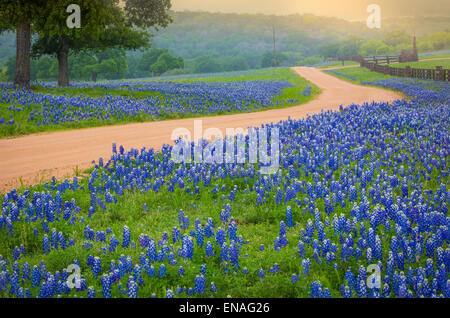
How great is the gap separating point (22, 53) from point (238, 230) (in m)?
21.2

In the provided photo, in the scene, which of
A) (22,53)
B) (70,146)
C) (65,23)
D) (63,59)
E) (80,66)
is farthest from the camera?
(80,66)

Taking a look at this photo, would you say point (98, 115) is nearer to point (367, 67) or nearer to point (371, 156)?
point (371, 156)

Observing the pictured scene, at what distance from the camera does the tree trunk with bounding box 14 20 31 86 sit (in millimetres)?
21859

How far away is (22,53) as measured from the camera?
22.0m

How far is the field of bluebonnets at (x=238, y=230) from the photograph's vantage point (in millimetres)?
4223

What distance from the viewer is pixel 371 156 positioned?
930 centimetres

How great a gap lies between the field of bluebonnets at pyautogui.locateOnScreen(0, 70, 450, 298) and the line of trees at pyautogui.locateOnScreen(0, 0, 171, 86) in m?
15.1

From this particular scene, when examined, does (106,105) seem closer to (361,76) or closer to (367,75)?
(361,76)

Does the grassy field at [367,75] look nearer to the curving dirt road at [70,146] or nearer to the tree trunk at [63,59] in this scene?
the tree trunk at [63,59]

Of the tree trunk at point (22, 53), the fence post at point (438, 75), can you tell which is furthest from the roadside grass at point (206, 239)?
the fence post at point (438, 75)

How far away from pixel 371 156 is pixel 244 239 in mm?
5117

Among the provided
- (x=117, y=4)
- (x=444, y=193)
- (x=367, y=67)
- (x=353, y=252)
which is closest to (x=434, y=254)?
(x=353, y=252)

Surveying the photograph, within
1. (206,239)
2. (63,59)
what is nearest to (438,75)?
(63,59)

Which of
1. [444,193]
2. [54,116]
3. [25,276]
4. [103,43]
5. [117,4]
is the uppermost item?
[117,4]
